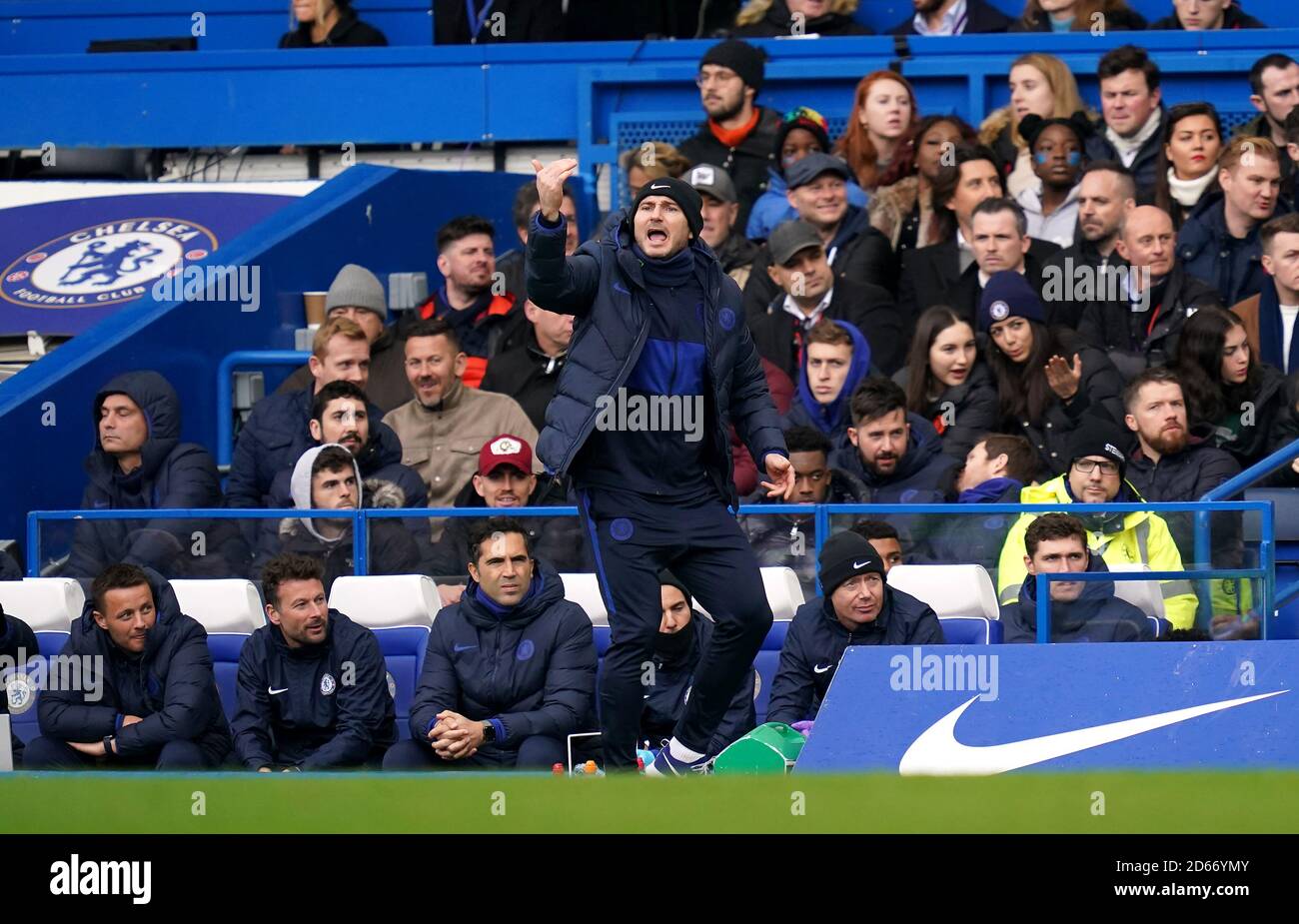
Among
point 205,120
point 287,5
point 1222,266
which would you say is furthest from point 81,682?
point 287,5

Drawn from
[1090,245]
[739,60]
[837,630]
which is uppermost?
[739,60]

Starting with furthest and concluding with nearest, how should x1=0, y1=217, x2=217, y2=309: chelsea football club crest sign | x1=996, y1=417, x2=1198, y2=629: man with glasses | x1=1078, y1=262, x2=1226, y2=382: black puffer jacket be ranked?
x1=0, y1=217, x2=217, y2=309: chelsea football club crest sign
x1=1078, y1=262, x2=1226, y2=382: black puffer jacket
x1=996, y1=417, x2=1198, y2=629: man with glasses

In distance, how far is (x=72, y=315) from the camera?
11.8 m

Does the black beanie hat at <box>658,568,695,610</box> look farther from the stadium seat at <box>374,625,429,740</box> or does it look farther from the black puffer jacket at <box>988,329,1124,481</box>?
the black puffer jacket at <box>988,329,1124,481</box>

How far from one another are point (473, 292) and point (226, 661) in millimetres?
2922

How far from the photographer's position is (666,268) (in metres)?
6.59

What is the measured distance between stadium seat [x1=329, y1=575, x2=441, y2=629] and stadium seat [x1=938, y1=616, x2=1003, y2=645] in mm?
1898

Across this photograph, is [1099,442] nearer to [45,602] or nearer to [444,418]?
[444,418]

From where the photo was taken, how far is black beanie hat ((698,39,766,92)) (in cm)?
1138

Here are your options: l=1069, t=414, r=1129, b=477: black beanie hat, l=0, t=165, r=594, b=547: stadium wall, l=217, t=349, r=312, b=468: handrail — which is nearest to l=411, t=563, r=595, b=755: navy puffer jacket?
l=1069, t=414, r=1129, b=477: black beanie hat

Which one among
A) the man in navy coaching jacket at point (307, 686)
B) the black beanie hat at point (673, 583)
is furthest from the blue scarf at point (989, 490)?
the man in navy coaching jacket at point (307, 686)

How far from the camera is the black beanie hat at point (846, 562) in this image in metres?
7.37

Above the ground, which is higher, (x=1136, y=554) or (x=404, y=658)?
(x=1136, y=554)

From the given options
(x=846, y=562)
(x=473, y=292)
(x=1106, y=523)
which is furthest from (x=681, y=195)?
(x=473, y=292)
